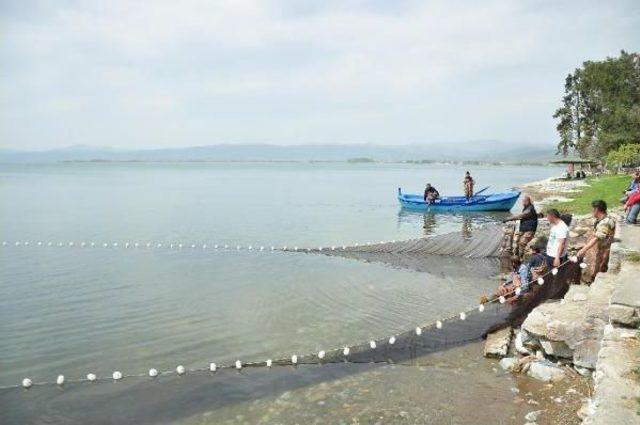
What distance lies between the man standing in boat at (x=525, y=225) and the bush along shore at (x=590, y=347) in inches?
177

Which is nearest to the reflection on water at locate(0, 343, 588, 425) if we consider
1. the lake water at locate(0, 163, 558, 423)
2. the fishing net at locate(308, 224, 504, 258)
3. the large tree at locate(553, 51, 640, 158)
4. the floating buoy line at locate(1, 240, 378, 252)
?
the lake water at locate(0, 163, 558, 423)

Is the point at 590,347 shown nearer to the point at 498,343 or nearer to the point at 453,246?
the point at 498,343

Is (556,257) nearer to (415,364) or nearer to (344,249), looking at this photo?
(415,364)

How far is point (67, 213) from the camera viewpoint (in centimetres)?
3650

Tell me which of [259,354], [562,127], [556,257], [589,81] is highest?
[589,81]

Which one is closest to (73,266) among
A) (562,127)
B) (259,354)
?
(259,354)

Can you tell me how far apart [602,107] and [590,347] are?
2242 inches

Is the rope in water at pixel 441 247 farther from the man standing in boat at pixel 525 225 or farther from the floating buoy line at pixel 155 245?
the man standing in boat at pixel 525 225

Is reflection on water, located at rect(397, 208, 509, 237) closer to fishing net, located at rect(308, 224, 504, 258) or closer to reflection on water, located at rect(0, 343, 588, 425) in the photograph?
fishing net, located at rect(308, 224, 504, 258)

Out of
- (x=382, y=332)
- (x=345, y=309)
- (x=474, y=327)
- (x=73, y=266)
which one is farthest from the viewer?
(x=73, y=266)

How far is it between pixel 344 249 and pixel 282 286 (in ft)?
15.1

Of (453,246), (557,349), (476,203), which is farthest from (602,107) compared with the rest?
(557,349)

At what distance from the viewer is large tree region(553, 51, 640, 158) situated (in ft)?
153

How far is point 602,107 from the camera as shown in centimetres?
5616
